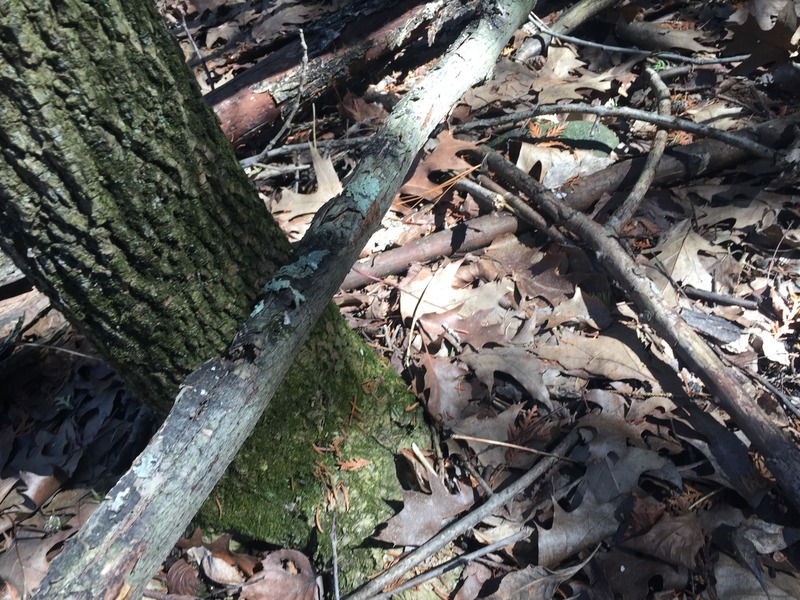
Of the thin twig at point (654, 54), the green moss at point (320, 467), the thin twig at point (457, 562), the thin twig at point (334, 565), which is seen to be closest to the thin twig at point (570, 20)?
the thin twig at point (654, 54)

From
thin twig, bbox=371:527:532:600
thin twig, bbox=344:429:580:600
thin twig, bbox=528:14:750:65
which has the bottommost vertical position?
thin twig, bbox=371:527:532:600

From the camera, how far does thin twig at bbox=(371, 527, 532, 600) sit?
1916mm

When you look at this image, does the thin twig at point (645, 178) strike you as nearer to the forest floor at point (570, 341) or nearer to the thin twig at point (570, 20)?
the forest floor at point (570, 341)

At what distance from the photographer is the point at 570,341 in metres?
2.48

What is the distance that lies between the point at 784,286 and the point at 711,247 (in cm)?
35

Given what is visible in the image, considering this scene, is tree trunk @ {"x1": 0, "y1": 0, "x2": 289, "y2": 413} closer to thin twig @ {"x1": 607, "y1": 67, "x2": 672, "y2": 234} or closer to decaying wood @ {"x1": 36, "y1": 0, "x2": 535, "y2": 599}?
decaying wood @ {"x1": 36, "y1": 0, "x2": 535, "y2": 599}

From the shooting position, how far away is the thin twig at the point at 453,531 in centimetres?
191

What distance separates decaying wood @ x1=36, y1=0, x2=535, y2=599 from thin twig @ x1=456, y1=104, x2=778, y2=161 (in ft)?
4.65

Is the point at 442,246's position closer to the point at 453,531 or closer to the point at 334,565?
the point at 453,531

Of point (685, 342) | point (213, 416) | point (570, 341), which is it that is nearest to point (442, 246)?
point (570, 341)

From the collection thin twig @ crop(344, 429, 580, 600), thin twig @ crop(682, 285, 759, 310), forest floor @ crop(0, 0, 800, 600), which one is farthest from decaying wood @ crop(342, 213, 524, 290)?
thin twig @ crop(344, 429, 580, 600)

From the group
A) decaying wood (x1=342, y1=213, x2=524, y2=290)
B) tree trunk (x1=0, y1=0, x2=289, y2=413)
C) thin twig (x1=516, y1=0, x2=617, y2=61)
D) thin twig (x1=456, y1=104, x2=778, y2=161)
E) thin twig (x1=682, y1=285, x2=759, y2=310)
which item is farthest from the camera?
thin twig (x1=516, y1=0, x2=617, y2=61)

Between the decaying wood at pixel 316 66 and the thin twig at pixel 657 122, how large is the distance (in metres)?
1.17

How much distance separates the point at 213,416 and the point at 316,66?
3.30 m
